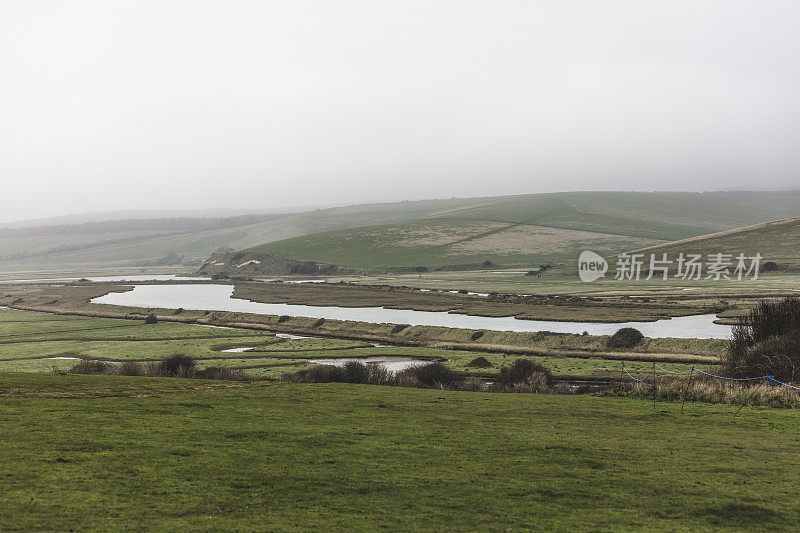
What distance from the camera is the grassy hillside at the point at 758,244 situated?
5197 inches

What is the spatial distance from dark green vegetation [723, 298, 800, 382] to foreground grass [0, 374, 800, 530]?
26.2ft

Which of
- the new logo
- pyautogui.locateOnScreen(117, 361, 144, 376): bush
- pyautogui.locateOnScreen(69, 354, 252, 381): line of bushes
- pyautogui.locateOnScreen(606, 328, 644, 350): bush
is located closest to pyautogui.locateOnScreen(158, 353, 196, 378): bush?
pyautogui.locateOnScreen(69, 354, 252, 381): line of bushes

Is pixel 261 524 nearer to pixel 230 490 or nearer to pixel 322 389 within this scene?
pixel 230 490

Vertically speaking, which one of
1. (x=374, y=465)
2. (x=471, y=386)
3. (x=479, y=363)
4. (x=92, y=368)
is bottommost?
(x=479, y=363)

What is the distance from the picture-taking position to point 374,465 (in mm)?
16750

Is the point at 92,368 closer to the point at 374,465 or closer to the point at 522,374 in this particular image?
the point at 522,374

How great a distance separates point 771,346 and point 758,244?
122712mm

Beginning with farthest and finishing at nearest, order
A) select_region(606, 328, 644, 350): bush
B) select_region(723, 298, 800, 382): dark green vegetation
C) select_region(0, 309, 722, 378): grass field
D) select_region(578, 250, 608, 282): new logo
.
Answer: select_region(578, 250, 608, 282): new logo → select_region(606, 328, 644, 350): bush → select_region(0, 309, 722, 378): grass field → select_region(723, 298, 800, 382): dark green vegetation

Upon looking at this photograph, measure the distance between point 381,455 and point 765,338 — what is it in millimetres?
26101

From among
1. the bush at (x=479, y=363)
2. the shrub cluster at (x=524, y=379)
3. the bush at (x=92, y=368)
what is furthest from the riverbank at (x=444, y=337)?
the bush at (x=92, y=368)

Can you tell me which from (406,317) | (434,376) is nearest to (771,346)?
(434,376)

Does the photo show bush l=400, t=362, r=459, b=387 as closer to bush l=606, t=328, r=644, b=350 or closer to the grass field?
the grass field

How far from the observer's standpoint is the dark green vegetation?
31828mm

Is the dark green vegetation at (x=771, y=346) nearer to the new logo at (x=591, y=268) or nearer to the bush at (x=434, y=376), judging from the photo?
the bush at (x=434, y=376)
